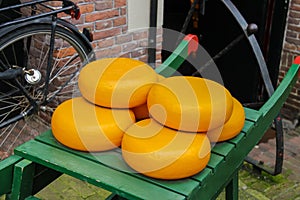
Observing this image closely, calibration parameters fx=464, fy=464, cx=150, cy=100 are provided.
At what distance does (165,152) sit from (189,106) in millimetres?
181

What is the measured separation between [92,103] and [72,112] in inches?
3.7

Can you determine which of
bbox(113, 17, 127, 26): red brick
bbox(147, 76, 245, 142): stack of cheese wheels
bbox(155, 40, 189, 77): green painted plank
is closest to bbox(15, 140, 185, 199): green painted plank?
bbox(147, 76, 245, 142): stack of cheese wheels

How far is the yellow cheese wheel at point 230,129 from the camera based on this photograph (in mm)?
1668

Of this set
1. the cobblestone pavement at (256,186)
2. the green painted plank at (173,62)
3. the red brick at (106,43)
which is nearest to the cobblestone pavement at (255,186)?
the cobblestone pavement at (256,186)

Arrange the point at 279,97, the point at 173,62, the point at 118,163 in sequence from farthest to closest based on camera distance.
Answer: the point at 173,62
the point at 279,97
the point at 118,163

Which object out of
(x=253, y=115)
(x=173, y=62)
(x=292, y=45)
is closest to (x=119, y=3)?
Result: (x=173, y=62)

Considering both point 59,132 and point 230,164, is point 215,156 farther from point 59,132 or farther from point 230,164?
point 59,132

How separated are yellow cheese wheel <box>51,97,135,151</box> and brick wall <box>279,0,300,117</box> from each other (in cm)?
253

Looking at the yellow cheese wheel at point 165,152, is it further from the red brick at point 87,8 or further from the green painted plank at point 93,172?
the red brick at point 87,8

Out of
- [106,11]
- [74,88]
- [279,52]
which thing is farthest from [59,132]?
[279,52]

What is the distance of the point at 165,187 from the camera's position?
1.48 metres

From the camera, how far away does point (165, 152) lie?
147cm

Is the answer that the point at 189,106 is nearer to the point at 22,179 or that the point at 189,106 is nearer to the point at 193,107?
the point at 193,107

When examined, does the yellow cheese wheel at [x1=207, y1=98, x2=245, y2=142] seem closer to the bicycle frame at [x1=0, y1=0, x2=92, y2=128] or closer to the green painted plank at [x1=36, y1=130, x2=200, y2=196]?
the green painted plank at [x1=36, y1=130, x2=200, y2=196]
